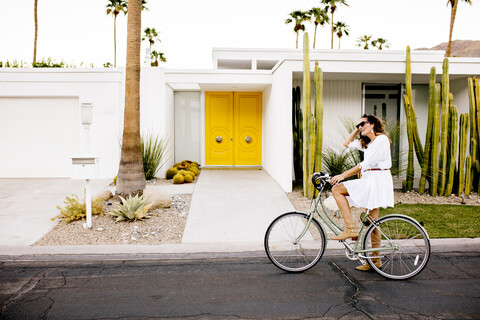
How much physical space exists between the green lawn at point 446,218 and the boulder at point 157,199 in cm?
405

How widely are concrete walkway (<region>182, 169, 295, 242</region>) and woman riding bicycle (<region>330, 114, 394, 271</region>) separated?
191 cm

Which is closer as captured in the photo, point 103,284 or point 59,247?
point 103,284

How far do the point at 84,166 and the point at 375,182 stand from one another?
4276 millimetres

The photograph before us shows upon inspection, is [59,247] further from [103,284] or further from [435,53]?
[435,53]

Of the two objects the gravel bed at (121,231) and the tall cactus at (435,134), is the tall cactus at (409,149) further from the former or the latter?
the gravel bed at (121,231)

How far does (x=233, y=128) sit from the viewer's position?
48.3ft

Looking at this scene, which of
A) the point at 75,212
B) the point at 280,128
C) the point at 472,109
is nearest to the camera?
the point at 75,212

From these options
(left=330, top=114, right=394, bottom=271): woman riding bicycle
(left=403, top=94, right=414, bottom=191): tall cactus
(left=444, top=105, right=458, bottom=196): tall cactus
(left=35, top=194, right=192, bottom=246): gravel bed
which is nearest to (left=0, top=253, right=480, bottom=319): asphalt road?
(left=330, top=114, right=394, bottom=271): woman riding bicycle

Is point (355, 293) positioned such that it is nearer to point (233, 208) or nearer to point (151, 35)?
point (233, 208)

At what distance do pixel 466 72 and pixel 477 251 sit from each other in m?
6.11

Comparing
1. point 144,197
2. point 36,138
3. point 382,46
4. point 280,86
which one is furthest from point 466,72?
point 382,46

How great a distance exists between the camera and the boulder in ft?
26.4

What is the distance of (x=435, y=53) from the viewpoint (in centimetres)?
1585

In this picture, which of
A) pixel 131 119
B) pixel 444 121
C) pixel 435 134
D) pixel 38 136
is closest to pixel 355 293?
pixel 131 119
